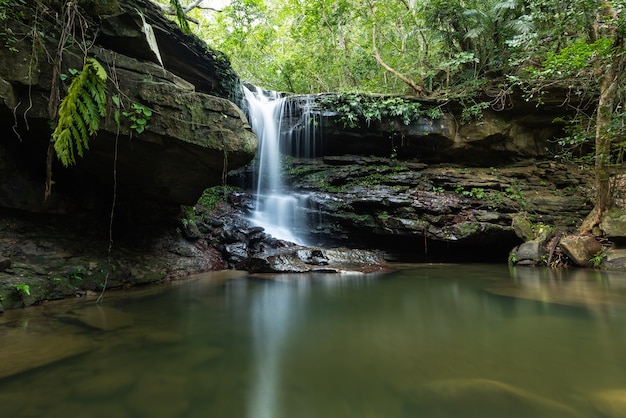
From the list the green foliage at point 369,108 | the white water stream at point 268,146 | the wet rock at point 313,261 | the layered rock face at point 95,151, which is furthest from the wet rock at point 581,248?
the layered rock face at point 95,151

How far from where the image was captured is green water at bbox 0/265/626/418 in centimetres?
138

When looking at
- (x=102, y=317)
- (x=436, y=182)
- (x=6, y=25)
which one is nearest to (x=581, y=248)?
(x=436, y=182)

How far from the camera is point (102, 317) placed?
2.95 m

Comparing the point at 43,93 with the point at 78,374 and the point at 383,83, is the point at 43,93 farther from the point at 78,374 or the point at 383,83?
the point at 383,83

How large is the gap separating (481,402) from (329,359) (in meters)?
0.85

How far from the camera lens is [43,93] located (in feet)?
11.5

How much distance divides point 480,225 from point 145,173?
7.79 metres

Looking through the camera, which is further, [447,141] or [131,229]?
[447,141]

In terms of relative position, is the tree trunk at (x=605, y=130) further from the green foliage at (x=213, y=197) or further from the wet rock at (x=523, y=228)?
the green foliage at (x=213, y=197)

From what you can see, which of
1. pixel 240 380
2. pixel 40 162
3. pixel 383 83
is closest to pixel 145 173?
pixel 40 162

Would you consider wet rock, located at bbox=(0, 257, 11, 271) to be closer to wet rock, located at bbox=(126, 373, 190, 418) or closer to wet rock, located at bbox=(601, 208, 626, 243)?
wet rock, located at bbox=(126, 373, 190, 418)

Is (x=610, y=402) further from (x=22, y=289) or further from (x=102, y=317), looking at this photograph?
(x=22, y=289)

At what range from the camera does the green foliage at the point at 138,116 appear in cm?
386

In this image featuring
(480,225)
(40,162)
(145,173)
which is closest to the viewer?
(40,162)
